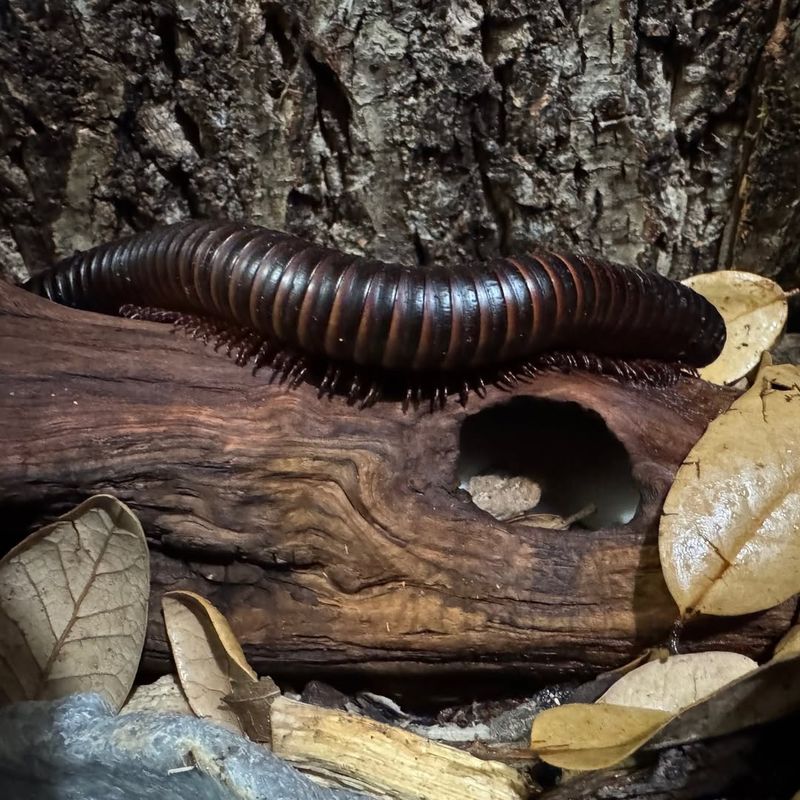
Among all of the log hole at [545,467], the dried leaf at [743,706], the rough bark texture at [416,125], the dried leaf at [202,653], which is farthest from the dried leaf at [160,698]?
the rough bark texture at [416,125]

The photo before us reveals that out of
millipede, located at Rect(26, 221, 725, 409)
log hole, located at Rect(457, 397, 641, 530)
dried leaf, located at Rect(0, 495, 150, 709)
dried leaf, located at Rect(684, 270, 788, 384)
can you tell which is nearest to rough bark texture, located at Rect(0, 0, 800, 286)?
dried leaf, located at Rect(684, 270, 788, 384)

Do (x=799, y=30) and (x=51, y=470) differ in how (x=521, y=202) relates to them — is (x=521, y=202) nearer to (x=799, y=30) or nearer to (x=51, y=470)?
(x=799, y=30)

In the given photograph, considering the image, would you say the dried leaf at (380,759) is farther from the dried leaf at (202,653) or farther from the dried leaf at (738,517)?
the dried leaf at (738,517)

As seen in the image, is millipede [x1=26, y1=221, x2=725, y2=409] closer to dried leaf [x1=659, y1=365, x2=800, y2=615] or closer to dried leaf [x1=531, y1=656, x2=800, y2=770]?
dried leaf [x1=659, y1=365, x2=800, y2=615]

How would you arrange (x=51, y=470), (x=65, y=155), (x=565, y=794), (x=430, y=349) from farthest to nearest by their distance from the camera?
(x=65, y=155) → (x=430, y=349) → (x=51, y=470) → (x=565, y=794)

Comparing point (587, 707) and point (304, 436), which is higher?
point (304, 436)

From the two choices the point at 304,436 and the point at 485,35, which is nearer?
the point at 304,436

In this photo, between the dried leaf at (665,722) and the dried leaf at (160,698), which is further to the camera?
the dried leaf at (160,698)

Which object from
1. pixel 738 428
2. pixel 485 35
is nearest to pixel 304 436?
pixel 738 428
